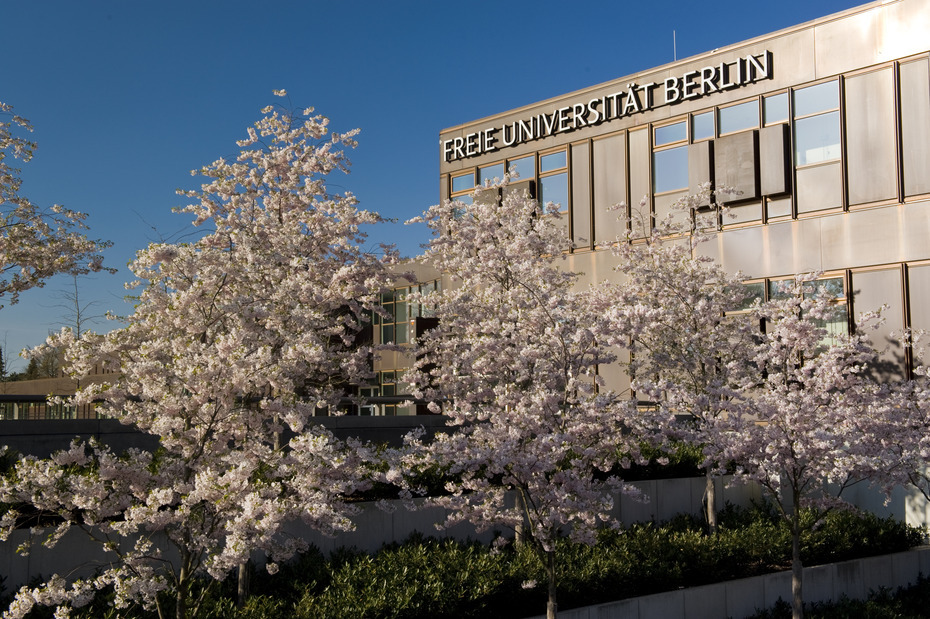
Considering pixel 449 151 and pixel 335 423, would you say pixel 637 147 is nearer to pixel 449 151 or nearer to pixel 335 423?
pixel 449 151

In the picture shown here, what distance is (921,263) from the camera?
2081cm

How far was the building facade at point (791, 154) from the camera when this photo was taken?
69.5ft

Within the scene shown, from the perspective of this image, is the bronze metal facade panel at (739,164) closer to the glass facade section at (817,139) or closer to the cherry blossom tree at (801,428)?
the glass facade section at (817,139)

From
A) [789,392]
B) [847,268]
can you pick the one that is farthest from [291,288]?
[847,268]

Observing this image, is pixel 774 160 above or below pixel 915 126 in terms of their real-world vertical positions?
below

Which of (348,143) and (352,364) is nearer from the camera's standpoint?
(352,364)

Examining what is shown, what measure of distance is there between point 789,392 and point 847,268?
9651mm

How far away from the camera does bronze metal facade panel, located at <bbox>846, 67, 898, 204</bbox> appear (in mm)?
21484

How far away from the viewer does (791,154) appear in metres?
23.2

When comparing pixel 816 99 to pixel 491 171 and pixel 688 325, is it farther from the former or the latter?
pixel 491 171

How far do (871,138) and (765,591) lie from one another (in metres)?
12.2

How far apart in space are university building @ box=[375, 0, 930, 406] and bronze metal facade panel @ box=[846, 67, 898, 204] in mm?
26

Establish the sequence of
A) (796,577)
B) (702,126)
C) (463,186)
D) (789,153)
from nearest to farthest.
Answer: (796,577), (789,153), (702,126), (463,186)

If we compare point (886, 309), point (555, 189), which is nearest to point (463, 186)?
point (555, 189)
